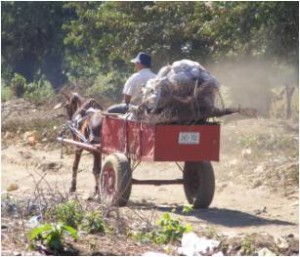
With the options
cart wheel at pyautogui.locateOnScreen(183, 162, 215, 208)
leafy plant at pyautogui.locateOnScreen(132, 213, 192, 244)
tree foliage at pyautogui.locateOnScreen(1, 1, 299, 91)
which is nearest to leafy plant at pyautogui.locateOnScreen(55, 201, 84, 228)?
leafy plant at pyautogui.locateOnScreen(132, 213, 192, 244)

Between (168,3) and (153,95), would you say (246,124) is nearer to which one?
(168,3)

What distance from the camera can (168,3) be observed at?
2050 centimetres

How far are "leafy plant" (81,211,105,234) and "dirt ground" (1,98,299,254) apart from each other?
1386 millimetres

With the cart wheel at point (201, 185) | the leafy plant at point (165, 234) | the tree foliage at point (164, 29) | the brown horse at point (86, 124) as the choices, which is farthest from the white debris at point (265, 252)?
the tree foliage at point (164, 29)

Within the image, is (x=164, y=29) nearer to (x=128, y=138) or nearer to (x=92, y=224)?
(x=128, y=138)

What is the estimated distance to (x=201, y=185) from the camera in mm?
11508

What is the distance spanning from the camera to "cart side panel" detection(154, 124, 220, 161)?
10.9m

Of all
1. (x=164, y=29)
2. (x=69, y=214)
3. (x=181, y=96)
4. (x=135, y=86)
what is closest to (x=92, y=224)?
(x=69, y=214)

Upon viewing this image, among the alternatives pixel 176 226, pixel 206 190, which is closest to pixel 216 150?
pixel 206 190

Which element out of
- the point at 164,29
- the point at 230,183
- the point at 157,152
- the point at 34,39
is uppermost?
the point at 34,39

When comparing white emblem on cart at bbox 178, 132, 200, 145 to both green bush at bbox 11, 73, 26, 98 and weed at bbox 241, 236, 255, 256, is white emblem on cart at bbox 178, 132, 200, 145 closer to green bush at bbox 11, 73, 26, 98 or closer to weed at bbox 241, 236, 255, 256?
weed at bbox 241, 236, 255, 256

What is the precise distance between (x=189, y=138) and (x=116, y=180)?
1089 millimetres

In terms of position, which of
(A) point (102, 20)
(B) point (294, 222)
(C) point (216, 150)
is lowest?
(B) point (294, 222)

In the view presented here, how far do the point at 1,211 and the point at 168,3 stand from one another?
12.9 meters
